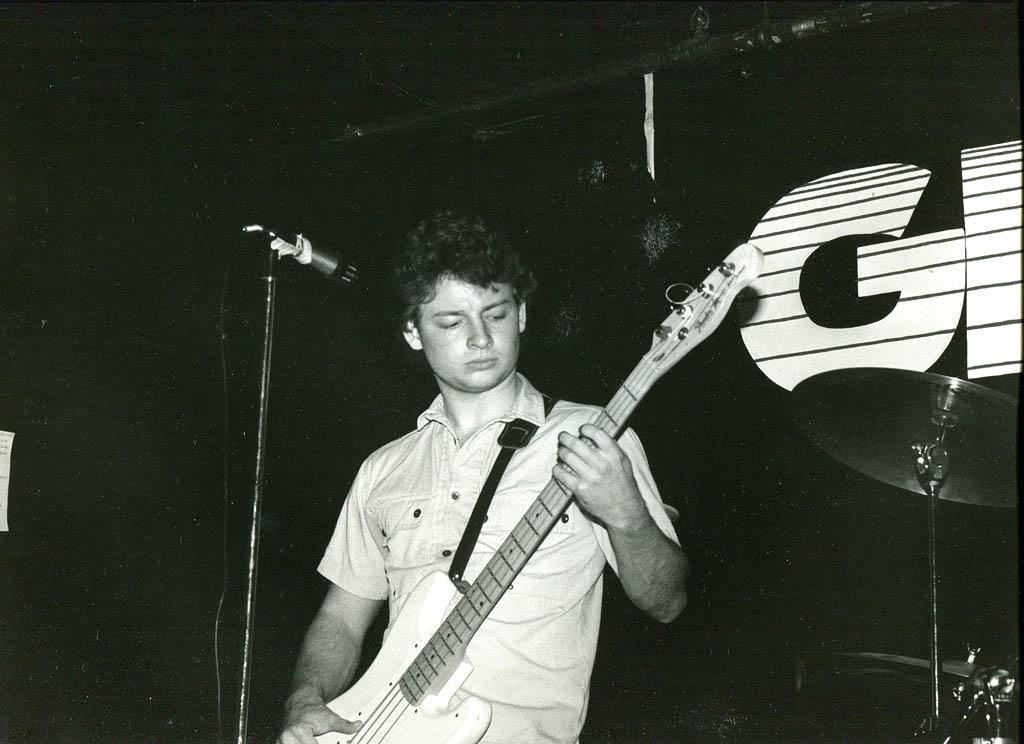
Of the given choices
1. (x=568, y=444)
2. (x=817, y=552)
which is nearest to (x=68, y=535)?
(x=568, y=444)

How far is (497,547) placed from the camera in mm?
2090

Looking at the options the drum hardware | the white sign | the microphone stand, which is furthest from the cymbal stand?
the microphone stand

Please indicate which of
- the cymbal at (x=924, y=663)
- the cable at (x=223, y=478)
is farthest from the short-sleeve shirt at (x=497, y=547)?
the cable at (x=223, y=478)

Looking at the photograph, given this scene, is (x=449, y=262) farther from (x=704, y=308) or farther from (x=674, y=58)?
(x=674, y=58)

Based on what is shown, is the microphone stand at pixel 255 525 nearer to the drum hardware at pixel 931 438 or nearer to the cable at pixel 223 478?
the cable at pixel 223 478

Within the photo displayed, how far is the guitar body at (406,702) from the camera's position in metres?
1.78

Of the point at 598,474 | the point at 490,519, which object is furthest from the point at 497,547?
the point at 598,474

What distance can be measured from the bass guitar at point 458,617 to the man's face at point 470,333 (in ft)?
1.60

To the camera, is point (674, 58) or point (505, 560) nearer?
point (505, 560)

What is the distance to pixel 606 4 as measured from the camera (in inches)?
115

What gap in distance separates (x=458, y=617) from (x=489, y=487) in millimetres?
360

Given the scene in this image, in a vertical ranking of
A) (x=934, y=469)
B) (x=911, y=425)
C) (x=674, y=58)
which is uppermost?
(x=674, y=58)

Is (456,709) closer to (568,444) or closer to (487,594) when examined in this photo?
(487,594)

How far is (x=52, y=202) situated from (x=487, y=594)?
1.80 m
